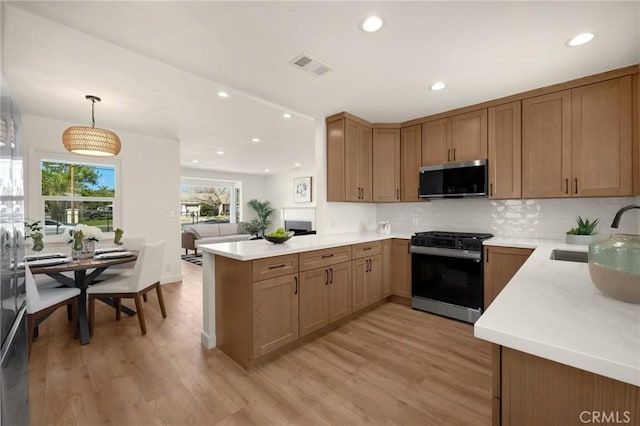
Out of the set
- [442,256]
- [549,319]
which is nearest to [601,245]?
[549,319]

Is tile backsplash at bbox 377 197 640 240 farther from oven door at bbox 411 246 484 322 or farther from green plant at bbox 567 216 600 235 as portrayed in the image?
oven door at bbox 411 246 484 322

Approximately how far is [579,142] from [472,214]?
47.9 inches

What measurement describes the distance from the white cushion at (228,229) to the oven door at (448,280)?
20.9 ft

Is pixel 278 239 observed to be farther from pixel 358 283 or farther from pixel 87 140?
pixel 87 140

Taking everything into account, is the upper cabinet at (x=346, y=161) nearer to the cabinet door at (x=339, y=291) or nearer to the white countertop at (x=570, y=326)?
the cabinet door at (x=339, y=291)

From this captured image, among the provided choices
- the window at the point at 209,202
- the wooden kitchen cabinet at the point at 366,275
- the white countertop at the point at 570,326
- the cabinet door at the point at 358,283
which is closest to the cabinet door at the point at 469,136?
the wooden kitchen cabinet at the point at 366,275

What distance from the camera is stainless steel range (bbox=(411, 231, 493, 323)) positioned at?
9.24ft

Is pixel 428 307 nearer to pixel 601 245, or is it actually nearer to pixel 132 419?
pixel 601 245

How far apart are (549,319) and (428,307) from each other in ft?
8.45

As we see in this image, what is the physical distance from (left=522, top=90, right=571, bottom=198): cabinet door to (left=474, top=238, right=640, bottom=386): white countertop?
2050 mm

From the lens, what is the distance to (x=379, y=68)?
7.53ft

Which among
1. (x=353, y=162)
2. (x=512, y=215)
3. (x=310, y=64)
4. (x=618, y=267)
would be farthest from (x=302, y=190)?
(x=618, y=267)

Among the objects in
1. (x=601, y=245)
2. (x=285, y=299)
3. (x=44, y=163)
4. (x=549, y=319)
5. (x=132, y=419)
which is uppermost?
(x=44, y=163)

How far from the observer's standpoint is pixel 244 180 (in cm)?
925
